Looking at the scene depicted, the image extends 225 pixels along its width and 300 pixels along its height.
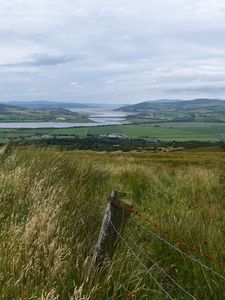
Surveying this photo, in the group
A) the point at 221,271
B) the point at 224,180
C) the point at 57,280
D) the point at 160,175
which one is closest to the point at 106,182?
the point at 160,175

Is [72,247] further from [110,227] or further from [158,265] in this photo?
[158,265]

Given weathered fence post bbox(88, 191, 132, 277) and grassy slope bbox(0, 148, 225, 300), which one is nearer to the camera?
grassy slope bbox(0, 148, 225, 300)

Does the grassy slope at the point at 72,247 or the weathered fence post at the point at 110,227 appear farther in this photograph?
the weathered fence post at the point at 110,227

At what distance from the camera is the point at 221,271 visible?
4.31 metres

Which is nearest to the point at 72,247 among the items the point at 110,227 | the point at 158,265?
the point at 110,227

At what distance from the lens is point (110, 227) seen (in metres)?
3.98

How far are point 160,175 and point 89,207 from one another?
679 cm

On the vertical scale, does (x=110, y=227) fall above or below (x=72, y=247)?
above

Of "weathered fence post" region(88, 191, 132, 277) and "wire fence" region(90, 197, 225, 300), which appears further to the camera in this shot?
"weathered fence post" region(88, 191, 132, 277)

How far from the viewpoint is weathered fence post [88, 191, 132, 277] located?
3.88 m

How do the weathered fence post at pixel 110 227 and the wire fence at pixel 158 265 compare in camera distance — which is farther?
the weathered fence post at pixel 110 227

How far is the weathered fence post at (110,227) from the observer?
3.88 meters

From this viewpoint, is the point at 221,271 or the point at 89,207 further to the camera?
the point at 89,207

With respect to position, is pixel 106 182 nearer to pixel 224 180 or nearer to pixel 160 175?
pixel 160 175
